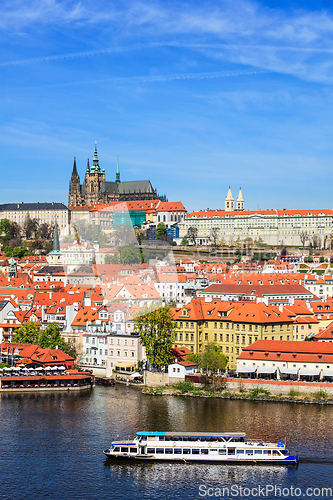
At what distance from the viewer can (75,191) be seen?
15950 cm

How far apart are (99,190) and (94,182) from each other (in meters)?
2.10

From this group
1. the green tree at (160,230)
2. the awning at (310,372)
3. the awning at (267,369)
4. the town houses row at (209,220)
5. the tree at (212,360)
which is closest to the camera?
the awning at (310,372)

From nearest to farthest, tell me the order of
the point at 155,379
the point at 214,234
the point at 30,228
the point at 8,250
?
the point at 155,379
the point at 8,250
the point at 30,228
the point at 214,234

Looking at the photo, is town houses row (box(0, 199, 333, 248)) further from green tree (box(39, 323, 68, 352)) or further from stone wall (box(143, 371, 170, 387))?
stone wall (box(143, 371, 170, 387))

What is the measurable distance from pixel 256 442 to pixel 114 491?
625 centimetres

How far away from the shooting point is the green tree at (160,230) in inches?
5374

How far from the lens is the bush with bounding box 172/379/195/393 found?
3800cm

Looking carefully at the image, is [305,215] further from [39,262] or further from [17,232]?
[39,262]

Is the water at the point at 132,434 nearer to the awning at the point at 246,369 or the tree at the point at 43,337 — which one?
the awning at the point at 246,369

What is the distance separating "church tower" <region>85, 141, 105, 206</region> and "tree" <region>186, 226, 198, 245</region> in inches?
895

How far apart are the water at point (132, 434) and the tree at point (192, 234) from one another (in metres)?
108

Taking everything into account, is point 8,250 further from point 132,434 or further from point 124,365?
point 132,434

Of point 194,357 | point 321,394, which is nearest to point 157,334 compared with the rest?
point 194,357

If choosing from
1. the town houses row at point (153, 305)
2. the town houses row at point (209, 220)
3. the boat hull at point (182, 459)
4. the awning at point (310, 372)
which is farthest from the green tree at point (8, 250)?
the boat hull at point (182, 459)
